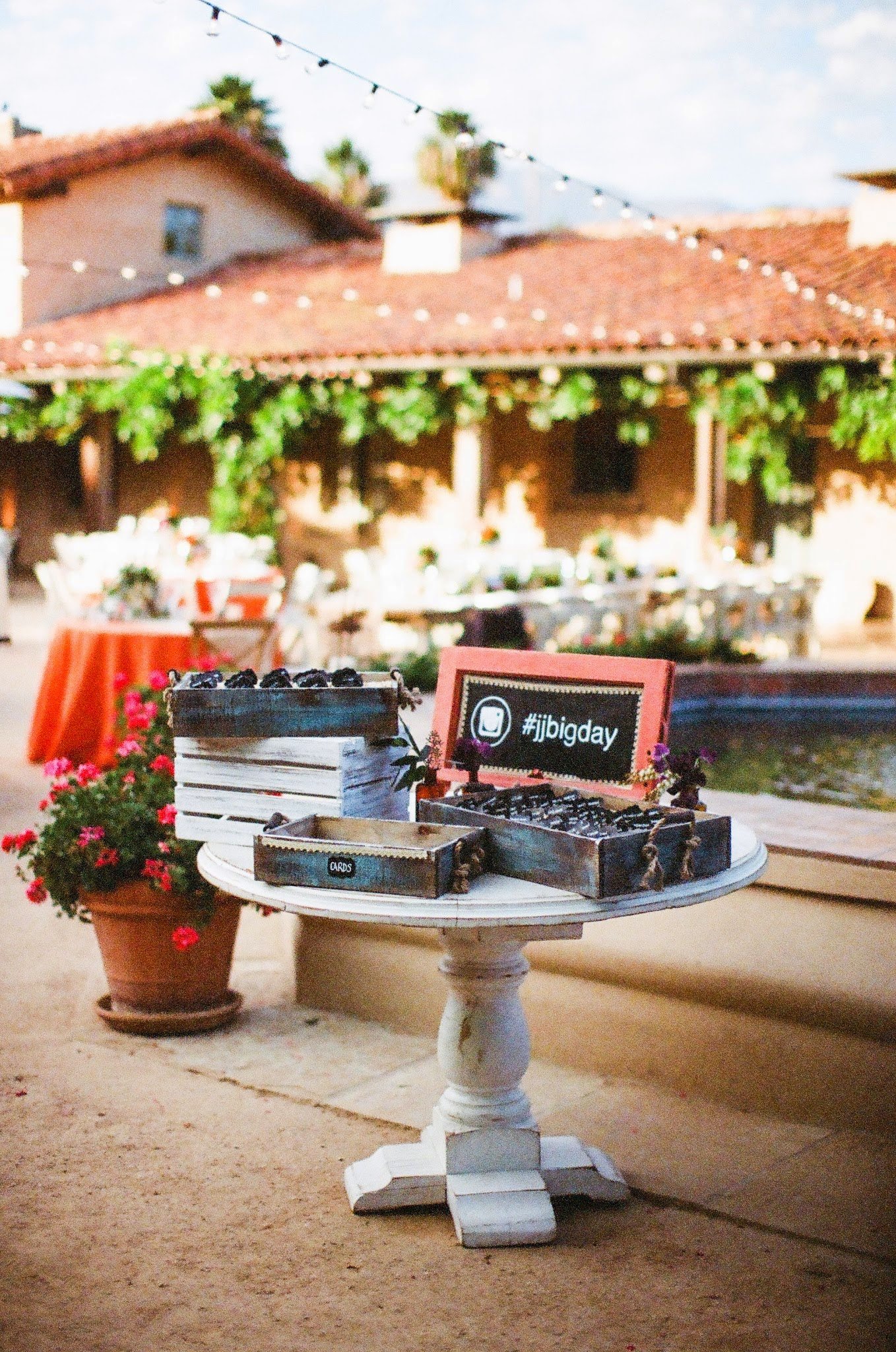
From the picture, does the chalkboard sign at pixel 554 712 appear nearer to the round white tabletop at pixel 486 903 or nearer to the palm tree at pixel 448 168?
the round white tabletop at pixel 486 903

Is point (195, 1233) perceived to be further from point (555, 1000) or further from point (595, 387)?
point (595, 387)

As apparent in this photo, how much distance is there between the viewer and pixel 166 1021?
14.0 feet

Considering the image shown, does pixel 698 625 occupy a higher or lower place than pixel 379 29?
lower

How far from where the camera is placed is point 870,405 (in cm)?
1373

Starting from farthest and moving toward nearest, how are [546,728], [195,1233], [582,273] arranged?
[582,273]
[546,728]
[195,1233]

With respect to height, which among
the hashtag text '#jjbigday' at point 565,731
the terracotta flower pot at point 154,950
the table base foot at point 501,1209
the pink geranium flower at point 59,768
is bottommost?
the table base foot at point 501,1209

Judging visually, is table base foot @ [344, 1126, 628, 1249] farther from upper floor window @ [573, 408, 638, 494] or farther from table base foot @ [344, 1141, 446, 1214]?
upper floor window @ [573, 408, 638, 494]

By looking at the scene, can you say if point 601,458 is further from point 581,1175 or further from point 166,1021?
point 581,1175

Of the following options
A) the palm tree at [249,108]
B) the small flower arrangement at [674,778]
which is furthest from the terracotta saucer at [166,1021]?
the palm tree at [249,108]

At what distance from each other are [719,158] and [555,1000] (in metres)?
65.9

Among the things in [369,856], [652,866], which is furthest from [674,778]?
[369,856]

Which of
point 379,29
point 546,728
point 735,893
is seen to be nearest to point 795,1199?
point 735,893

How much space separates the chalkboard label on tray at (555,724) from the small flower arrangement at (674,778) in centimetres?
13

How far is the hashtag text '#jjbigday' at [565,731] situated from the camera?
3.31 metres
